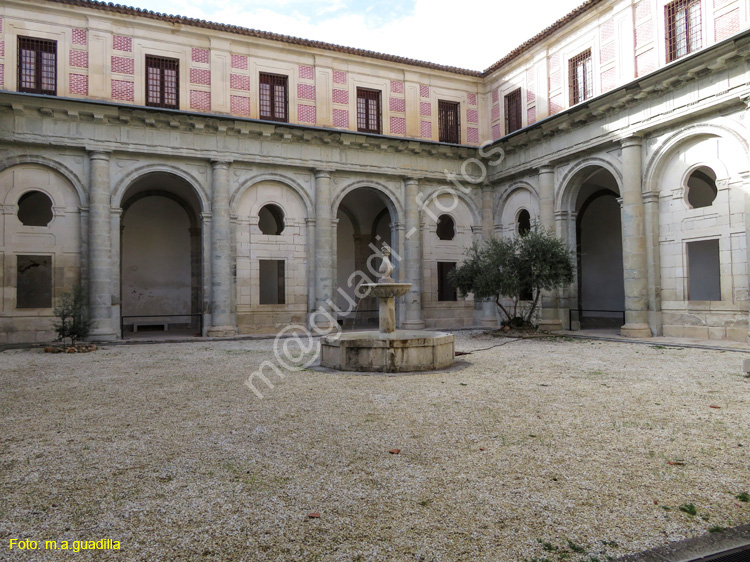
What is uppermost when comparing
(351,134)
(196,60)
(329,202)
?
(196,60)

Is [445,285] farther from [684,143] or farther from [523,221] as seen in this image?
[684,143]

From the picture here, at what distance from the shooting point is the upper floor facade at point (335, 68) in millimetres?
15242

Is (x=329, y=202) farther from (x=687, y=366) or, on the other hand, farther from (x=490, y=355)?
(x=687, y=366)

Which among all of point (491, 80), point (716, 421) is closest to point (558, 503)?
point (716, 421)

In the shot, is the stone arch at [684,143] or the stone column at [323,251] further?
the stone column at [323,251]

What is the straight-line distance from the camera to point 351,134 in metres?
18.6

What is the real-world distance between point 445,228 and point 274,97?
8.84 metres

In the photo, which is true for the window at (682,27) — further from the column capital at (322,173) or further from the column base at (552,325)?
the column capital at (322,173)

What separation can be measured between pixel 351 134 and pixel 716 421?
15.4 meters

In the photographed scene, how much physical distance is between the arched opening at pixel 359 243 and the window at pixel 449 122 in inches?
202

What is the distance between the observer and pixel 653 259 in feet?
48.7

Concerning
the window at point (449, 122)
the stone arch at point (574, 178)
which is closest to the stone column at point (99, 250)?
the window at point (449, 122)

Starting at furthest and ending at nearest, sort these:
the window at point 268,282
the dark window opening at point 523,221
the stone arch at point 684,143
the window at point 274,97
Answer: the window at point 268,282 → the dark window opening at point 523,221 → the window at point 274,97 → the stone arch at point 684,143

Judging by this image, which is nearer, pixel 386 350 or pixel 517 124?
pixel 386 350
